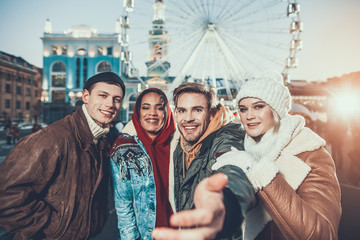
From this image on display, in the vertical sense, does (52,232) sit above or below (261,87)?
below

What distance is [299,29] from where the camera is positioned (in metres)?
11.8

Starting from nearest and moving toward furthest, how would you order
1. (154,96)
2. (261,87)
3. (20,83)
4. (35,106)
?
1. (261,87)
2. (154,96)
3. (20,83)
4. (35,106)

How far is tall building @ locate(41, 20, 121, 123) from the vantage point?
45.1m

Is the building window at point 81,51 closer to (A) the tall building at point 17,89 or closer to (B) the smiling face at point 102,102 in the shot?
(A) the tall building at point 17,89

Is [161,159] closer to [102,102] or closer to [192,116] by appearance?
[192,116]

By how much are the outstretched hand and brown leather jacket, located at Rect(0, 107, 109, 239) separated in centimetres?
169

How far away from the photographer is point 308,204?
138 centimetres

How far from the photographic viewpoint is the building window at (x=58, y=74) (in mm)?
46781

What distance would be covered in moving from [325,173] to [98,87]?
234 centimetres

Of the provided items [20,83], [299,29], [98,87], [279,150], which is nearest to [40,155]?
[98,87]

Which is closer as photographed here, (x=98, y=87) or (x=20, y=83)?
(x=98, y=87)

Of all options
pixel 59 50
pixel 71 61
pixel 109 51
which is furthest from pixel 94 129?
pixel 59 50

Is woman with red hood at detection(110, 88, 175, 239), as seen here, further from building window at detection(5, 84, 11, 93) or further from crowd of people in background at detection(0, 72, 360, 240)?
building window at detection(5, 84, 11, 93)

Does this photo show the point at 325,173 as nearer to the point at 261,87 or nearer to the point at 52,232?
Result: the point at 261,87
